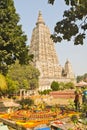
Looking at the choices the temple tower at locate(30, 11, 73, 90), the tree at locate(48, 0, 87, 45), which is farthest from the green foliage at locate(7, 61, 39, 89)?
the tree at locate(48, 0, 87, 45)

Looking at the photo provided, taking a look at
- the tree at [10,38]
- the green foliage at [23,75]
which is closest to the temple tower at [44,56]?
the green foliage at [23,75]

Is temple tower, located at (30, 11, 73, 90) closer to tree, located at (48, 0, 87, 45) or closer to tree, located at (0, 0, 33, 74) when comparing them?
tree, located at (0, 0, 33, 74)

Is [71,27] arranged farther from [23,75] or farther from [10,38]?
[23,75]

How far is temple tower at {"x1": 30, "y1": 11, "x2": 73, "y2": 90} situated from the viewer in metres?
88.6

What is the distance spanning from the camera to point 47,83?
87.3 meters

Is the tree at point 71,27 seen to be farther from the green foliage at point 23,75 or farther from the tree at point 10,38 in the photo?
the green foliage at point 23,75

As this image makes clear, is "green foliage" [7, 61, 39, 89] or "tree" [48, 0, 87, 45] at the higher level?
"green foliage" [7, 61, 39, 89]

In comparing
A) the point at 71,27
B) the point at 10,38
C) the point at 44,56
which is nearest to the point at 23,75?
the point at 44,56

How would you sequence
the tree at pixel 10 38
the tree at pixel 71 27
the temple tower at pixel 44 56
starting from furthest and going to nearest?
the temple tower at pixel 44 56 < the tree at pixel 10 38 < the tree at pixel 71 27

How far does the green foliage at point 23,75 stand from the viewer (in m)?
60.3

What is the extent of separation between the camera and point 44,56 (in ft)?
297

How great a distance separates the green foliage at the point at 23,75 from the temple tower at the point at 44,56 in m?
18.3

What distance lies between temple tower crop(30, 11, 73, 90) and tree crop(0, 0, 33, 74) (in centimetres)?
6438

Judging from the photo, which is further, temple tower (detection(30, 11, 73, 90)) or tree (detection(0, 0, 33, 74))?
temple tower (detection(30, 11, 73, 90))
